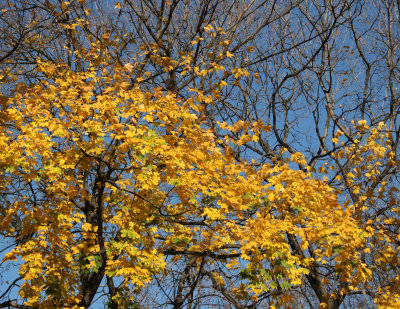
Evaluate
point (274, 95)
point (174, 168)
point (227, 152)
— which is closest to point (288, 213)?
point (227, 152)

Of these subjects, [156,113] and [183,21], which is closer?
[156,113]

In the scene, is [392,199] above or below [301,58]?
below

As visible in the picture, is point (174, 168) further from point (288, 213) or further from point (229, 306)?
point (229, 306)

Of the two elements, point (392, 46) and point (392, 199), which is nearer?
point (392, 199)

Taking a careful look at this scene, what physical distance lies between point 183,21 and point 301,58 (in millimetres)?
3977

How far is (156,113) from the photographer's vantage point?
229 inches

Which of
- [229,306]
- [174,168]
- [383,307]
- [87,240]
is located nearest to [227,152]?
[174,168]

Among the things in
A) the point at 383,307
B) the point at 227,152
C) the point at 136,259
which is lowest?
the point at 383,307

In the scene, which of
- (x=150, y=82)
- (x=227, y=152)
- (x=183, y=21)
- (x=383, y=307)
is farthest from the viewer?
(x=183, y=21)

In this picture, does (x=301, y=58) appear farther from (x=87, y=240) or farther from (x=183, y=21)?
(x=87, y=240)

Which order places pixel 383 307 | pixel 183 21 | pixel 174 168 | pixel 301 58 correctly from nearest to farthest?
pixel 174 168 < pixel 383 307 < pixel 183 21 < pixel 301 58

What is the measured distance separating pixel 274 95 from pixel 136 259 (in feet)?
20.9

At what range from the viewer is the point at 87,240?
6.59m

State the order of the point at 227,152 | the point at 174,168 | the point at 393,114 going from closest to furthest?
the point at 174,168 < the point at 227,152 < the point at 393,114
